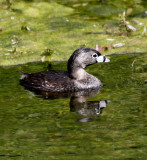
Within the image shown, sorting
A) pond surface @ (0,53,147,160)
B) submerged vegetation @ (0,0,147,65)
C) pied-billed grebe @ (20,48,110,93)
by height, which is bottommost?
pond surface @ (0,53,147,160)

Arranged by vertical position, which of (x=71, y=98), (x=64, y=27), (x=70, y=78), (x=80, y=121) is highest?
(x=64, y=27)

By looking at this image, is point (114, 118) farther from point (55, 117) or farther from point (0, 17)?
point (0, 17)

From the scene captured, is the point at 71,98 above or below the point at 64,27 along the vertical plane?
below

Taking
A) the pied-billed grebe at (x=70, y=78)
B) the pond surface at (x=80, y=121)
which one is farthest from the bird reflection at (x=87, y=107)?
the pied-billed grebe at (x=70, y=78)

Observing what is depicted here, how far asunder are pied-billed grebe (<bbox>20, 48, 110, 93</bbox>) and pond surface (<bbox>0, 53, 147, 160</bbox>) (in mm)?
295

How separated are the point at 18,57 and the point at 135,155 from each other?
6.90m

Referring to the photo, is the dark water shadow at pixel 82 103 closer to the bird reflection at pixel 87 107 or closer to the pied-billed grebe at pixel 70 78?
the bird reflection at pixel 87 107

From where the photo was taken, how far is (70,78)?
33.8 feet

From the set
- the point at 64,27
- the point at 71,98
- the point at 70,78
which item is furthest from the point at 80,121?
the point at 64,27

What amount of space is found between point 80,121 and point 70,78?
2708mm

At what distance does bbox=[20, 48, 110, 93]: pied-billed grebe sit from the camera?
10008mm

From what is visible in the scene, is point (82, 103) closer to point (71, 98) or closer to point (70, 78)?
point (71, 98)

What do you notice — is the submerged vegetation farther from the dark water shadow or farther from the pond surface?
the dark water shadow

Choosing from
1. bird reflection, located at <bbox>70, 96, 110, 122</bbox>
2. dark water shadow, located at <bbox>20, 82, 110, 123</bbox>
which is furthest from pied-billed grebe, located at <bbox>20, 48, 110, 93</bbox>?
bird reflection, located at <bbox>70, 96, 110, 122</bbox>
